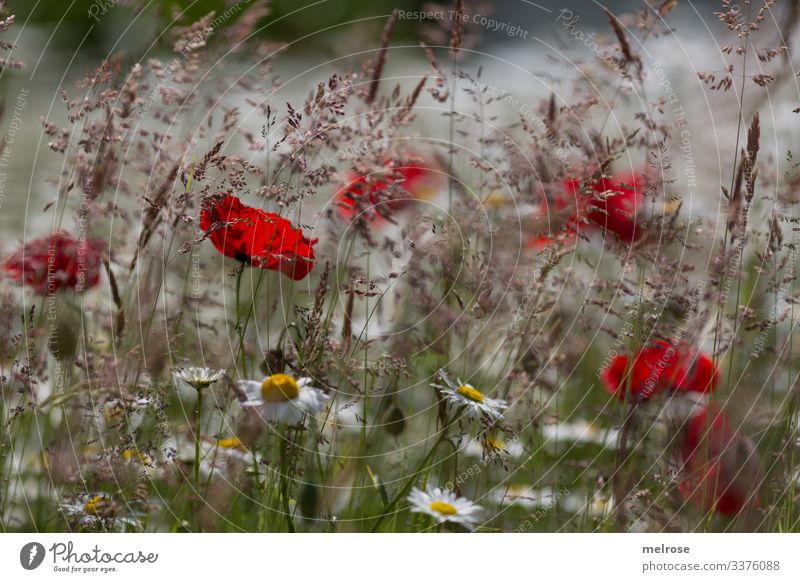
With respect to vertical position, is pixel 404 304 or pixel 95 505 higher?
pixel 404 304

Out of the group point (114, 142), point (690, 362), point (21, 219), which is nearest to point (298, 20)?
point (21, 219)

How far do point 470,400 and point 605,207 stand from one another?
266mm

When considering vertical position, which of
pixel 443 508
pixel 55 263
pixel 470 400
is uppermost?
pixel 55 263

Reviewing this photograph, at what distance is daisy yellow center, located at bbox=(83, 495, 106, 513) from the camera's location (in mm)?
930

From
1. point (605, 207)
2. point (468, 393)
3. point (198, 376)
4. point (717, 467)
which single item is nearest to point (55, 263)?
point (198, 376)

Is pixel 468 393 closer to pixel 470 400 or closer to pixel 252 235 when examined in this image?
pixel 470 400

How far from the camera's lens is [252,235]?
2.99 feet

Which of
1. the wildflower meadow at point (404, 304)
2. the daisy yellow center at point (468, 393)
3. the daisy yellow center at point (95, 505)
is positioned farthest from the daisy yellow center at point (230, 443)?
the daisy yellow center at point (468, 393)

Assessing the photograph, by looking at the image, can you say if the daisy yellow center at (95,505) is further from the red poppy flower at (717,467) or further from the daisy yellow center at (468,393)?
the red poppy flower at (717,467)

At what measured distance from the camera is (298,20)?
225 cm

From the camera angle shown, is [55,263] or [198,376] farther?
[55,263]

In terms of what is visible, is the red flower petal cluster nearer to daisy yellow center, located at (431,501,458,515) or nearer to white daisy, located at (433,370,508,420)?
white daisy, located at (433,370,508,420)

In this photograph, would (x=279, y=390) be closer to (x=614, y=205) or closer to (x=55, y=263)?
(x=55, y=263)
